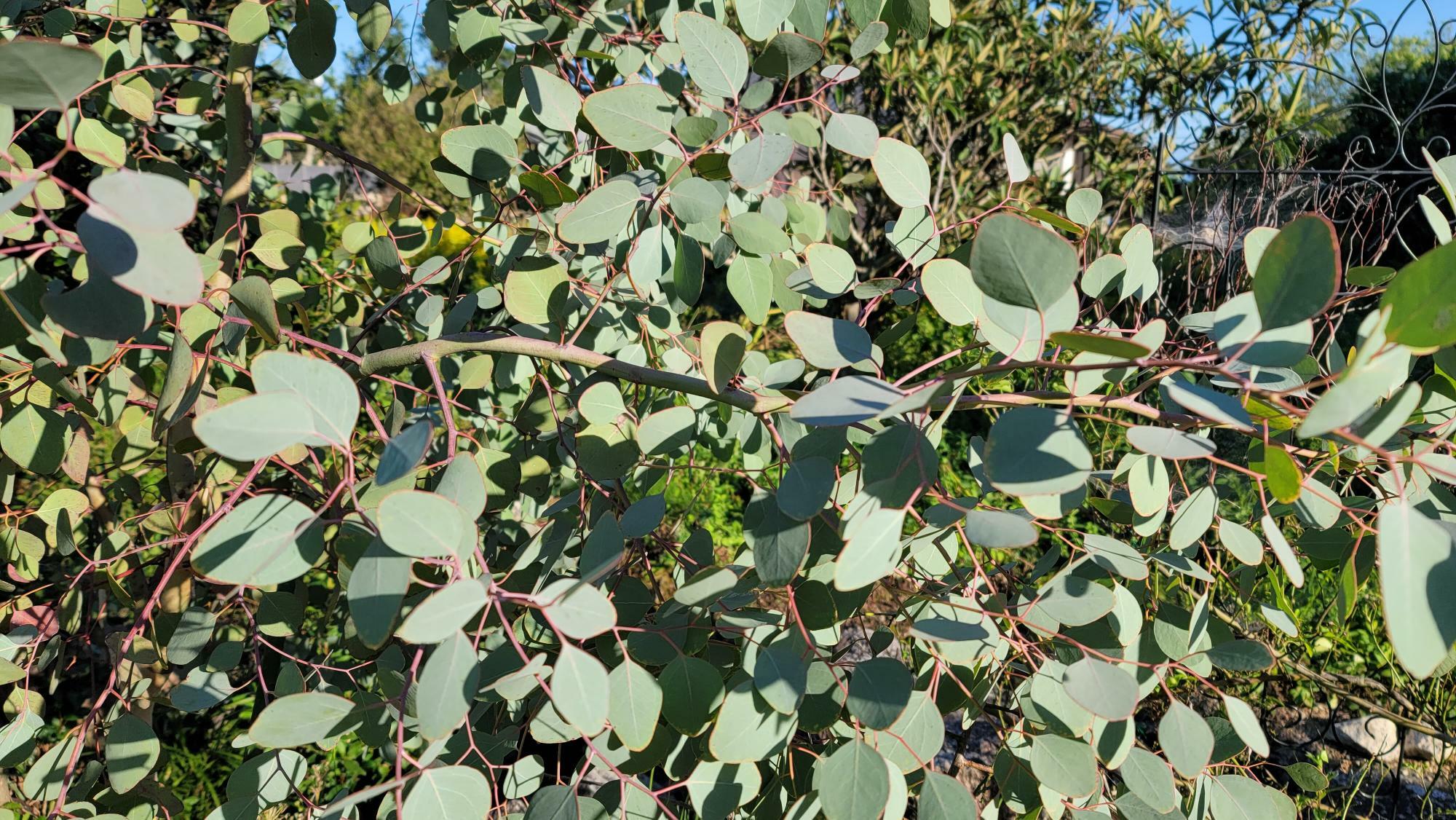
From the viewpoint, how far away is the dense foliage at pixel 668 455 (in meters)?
0.45

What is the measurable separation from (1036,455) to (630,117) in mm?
Answer: 461

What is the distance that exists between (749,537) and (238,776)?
517 millimetres

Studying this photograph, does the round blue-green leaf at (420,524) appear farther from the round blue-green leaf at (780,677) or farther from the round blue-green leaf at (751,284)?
the round blue-green leaf at (751,284)

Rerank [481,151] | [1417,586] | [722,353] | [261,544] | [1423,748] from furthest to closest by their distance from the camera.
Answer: [1423,748] < [481,151] < [722,353] < [261,544] < [1417,586]

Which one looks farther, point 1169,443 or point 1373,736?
point 1373,736

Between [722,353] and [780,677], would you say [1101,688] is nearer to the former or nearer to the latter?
[780,677]

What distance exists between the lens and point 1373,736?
2.24 meters

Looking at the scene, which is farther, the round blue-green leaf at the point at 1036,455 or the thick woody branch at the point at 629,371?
the thick woody branch at the point at 629,371

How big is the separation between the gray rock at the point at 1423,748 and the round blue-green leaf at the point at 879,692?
2.26 metres

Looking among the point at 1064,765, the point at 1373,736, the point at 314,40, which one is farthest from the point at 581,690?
the point at 1373,736

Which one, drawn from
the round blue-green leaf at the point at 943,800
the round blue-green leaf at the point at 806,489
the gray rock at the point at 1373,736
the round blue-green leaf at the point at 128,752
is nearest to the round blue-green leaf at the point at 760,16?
the round blue-green leaf at the point at 806,489

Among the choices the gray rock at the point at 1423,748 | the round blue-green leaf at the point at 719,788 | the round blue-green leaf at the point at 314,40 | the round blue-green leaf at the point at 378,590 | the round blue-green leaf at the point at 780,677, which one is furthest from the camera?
the gray rock at the point at 1423,748

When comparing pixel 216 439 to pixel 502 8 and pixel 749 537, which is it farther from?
pixel 502 8

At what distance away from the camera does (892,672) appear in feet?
2.00
